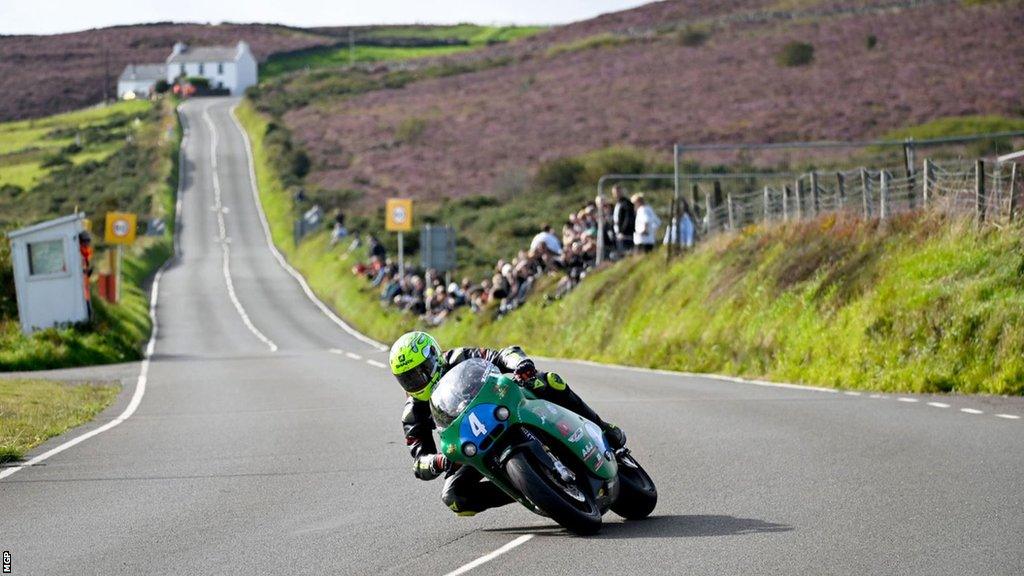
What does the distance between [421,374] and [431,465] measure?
56 cm

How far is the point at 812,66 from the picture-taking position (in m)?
88.6

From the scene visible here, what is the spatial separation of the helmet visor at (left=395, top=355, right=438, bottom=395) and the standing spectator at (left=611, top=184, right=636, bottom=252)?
71.4ft

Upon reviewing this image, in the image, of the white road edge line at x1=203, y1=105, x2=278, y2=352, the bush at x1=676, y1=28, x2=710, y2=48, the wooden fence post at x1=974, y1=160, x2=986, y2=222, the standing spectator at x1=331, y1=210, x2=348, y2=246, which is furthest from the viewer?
the bush at x1=676, y1=28, x2=710, y2=48

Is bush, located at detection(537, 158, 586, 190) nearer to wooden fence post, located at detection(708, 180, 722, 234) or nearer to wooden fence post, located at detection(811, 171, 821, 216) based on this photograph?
wooden fence post, located at detection(708, 180, 722, 234)

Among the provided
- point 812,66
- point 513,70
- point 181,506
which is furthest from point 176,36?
point 181,506

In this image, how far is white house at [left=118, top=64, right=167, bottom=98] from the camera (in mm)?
156250

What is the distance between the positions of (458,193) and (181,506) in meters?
67.3

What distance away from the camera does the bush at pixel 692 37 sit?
10556 centimetres

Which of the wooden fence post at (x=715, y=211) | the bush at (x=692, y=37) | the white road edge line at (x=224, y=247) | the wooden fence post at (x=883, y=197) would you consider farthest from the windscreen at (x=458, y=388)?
the bush at (x=692, y=37)

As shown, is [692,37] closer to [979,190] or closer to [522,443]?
[979,190]

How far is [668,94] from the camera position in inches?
3536

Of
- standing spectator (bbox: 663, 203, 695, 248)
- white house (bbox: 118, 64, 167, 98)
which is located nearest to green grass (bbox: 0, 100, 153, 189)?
white house (bbox: 118, 64, 167, 98)

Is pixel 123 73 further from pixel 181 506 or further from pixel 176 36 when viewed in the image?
pixel 181 506

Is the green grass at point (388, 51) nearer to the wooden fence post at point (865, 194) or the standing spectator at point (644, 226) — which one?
the standing spectator at point (644, 226)
